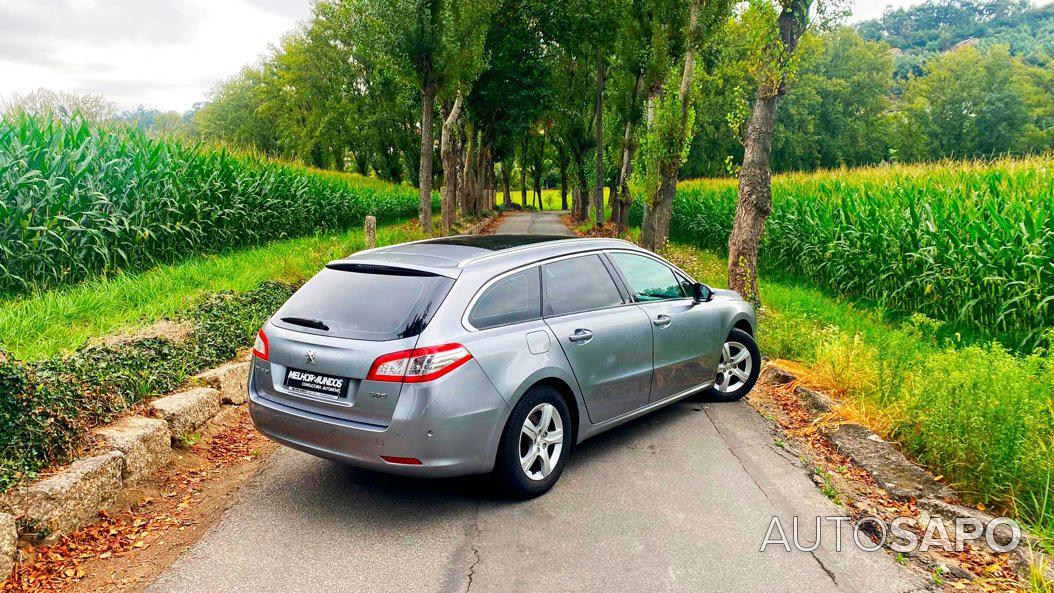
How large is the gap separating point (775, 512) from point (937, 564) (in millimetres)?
889

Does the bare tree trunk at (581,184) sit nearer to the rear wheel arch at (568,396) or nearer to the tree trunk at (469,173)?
the tree trunk at (469,173)

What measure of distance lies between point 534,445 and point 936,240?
7.61m

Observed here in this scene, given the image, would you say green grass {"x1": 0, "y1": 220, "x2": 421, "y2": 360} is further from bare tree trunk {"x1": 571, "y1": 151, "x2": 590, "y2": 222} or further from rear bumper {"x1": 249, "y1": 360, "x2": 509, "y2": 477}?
bare tree trunk {"x1": 571, "y1": 151, "x2": 590, "y2": 222}

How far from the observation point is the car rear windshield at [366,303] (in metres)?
4.01

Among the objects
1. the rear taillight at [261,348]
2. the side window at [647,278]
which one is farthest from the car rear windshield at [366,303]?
the side window at [647,278]

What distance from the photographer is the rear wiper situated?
421 cm

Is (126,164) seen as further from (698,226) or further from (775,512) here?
(698,226)

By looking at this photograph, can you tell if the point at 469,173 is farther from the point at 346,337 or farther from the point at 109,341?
the point at 346,337

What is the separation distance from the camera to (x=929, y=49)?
140000 mm

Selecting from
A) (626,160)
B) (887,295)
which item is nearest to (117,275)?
(887,295)

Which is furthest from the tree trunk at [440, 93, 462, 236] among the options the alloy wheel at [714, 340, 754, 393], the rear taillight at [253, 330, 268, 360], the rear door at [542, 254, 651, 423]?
the rear taillight at [253, 330, 268, 360]

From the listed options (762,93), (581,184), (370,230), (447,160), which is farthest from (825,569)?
(581,184)

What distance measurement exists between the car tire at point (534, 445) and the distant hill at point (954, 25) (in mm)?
139479

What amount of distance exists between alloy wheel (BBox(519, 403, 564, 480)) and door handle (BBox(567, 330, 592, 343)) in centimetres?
50
